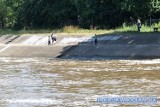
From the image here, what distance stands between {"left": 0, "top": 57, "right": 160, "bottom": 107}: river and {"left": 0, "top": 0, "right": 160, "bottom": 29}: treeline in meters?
17.5

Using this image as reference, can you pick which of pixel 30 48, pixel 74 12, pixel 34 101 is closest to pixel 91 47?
pixel 30 48

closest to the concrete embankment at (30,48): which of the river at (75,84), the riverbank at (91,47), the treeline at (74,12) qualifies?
the riverbank at (91,47)

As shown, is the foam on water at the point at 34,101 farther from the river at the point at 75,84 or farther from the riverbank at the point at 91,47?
the riverbank at the point at 91,47

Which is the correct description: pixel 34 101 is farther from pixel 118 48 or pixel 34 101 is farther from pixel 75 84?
pixel 118 48

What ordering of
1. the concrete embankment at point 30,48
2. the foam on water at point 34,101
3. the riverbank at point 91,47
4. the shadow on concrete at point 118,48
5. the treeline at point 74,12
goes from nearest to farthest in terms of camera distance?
the foam on water at point 34,101
the shadow on concrete at point 118,48
the riverbank at point 91,47
the concrete embankment at point 30,48
the treeline at point 74,12

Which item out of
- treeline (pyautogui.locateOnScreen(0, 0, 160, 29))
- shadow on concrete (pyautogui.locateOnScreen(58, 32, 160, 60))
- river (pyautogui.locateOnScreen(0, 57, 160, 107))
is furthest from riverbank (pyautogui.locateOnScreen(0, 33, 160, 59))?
river (pyautogui.locateOnScreen(0, 57, 160, 107))

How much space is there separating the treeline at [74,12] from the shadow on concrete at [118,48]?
3.47m

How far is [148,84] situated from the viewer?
22453mm

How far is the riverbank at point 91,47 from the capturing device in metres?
40.4

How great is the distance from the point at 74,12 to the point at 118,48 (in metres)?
24.0

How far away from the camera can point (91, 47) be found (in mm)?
44594

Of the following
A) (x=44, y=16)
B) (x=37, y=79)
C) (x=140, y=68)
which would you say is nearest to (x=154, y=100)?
(x=37, y=79)

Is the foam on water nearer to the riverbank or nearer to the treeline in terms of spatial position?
the riverbank

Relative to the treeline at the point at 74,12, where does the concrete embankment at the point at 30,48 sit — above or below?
below
